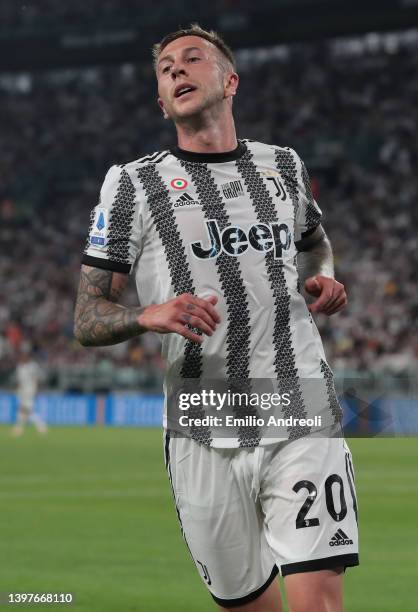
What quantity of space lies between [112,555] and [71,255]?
29.6 metres

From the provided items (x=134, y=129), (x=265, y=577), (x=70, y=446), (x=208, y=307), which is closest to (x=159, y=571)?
(x=265, y=577)

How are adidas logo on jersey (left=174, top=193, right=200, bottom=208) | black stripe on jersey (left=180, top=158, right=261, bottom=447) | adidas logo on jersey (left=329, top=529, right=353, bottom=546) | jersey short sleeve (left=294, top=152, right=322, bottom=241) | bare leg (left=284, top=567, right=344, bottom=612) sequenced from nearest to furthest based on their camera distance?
bare leg (left=284, top=567, right=344, bottom=612) → adidas logo on jersey (left=329, top=529, right=353, bottom=546) → black stripe on jersey (left=180, top=158, right=261, bottom=447) → adidas logo on jersey (left=174, top=193, right=200, bottom=208) → jersey short sleeve (left=294, top=152, right=322, bottom=241)

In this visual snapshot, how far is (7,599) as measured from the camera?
805cm

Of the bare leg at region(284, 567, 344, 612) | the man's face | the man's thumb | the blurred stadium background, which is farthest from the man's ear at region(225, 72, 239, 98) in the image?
the blurred stadium background

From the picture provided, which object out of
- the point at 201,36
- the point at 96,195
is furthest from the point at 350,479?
the point at 96,195

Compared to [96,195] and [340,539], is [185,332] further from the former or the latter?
[96,195]

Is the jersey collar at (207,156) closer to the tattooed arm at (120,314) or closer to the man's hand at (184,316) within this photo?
the tattooed arm at (120,314)

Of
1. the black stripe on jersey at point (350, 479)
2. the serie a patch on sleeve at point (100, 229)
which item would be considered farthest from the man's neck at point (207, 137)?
the black stripe on jersey at point (350, 479)

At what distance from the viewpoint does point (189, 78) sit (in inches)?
182

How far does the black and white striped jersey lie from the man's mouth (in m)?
0.24

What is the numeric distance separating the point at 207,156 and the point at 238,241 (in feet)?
1.31

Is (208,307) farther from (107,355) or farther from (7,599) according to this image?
(107,355)

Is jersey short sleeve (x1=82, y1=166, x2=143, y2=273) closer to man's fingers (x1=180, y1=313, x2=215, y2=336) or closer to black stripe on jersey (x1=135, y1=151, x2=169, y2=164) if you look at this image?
black stripe on jersey (x1=135, y1=151, x2=169, y2=164)

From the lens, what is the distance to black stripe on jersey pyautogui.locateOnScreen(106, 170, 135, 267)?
4.54 m
